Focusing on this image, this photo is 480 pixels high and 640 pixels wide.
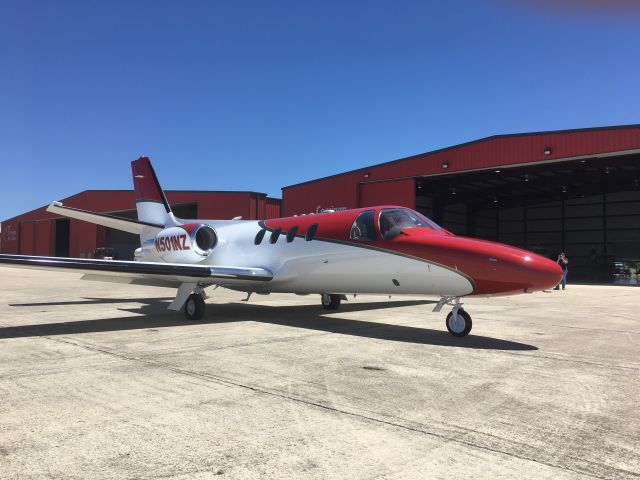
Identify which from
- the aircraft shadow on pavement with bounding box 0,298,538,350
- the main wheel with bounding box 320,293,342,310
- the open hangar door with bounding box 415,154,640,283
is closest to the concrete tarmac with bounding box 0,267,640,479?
the aircraft shadow on pavement with bounding box 0,298,538,350

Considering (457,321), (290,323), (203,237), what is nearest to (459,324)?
(457,321)

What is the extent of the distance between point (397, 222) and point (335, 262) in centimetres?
151

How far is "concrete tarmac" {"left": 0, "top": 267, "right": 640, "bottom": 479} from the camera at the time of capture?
9.88 ft

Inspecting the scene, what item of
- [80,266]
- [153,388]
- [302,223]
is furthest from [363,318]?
[153,388]

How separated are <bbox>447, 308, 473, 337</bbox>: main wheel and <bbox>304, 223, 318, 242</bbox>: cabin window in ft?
10.9

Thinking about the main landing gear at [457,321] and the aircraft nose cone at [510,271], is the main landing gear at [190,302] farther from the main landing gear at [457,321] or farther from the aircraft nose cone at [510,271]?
the aircraft nose cone at [510,271]

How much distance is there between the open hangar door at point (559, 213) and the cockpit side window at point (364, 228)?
24803 millimetres

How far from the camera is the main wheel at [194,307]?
401 inches

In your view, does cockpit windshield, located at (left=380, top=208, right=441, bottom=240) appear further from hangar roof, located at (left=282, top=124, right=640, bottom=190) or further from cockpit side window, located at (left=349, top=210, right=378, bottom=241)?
hangar roof, located at (left=282, top=124, right=640, bottom=190)

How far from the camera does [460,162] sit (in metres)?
26.3

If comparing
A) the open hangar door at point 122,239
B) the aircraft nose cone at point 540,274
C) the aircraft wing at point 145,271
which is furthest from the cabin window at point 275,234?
the open hangar door at point 122,239

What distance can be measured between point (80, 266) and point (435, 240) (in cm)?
596

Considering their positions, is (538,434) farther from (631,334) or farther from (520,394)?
(631,334)

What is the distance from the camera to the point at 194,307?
10242mm
